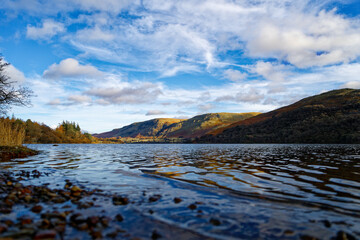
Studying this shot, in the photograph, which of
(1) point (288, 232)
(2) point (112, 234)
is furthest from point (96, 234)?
(1) point (288, 232)

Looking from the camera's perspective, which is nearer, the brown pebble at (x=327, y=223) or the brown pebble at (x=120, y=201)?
the brown pebble at (x=327, y=223)

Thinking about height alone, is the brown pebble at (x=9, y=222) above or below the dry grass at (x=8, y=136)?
below

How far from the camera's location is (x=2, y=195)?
9.34 m

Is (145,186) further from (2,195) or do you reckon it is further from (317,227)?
(317,227)

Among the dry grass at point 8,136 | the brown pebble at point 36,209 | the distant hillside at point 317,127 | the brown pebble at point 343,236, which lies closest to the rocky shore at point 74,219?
the brown pebble at point 36,209

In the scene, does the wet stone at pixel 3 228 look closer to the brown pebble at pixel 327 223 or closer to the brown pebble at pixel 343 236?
the brown pebble at pixel 343 236

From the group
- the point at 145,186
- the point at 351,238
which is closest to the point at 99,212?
the point at 145,186

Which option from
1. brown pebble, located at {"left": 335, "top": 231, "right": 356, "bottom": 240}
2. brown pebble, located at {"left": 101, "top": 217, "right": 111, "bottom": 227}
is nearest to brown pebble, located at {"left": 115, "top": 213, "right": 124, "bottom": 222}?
brown pebble, located at {"left": 101, "top": 217, "right": 111, "bottom": 227}

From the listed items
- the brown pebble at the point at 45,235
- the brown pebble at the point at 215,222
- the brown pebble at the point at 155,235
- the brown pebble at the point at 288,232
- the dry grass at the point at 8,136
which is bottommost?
the brown pebble at the point at 288,232

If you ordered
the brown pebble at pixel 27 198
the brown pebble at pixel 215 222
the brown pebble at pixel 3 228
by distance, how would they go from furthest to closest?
the brown pebble at pixel 27 198 → the brown pebble at pixel 215 222 → the brown pebble at pixel 3 228

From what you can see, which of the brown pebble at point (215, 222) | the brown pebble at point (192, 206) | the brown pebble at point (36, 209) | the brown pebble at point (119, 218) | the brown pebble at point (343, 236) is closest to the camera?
the brown pebble at point (343, 236)

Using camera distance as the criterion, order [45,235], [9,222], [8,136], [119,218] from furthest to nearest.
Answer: [8,136] < [119,218] < [9,222] < [45,235]

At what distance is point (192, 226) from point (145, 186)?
21.5 ft

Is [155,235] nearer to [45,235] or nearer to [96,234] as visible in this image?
[96,234]
